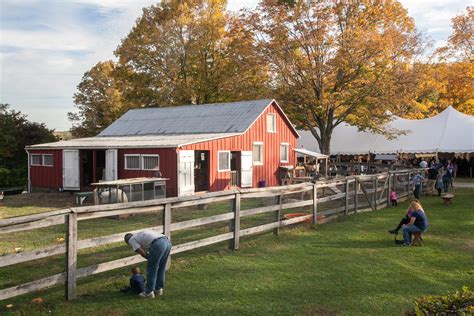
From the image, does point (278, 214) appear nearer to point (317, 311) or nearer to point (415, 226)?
point (415, 226)

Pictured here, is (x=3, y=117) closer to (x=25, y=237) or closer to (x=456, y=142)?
(x=25, y=237)

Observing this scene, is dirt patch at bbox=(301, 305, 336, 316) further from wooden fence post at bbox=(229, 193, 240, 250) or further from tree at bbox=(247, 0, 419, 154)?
tree at bbox=(247, 0, 419, 154)

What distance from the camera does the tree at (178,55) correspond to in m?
35.5

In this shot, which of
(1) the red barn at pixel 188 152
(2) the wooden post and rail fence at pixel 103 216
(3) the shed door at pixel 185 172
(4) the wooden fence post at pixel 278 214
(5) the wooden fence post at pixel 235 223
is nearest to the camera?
(2) the wooden post and rail fence at pixel 103 216

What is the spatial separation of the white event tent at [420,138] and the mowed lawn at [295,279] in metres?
19.6

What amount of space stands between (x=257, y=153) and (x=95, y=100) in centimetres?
2672

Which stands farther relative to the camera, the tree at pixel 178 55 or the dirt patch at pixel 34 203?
the tree at pixel 178 55

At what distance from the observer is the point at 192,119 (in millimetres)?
28234

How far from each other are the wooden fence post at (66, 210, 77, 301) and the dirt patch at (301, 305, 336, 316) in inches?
129

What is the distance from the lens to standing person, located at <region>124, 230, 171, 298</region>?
6.43m

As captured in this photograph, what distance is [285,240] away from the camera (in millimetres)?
10359

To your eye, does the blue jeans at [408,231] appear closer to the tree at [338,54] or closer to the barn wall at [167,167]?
the barn wall at [167,167]

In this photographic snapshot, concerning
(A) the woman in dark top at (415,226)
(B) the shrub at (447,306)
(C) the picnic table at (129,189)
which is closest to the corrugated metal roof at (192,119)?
(C) the picnic table at (129,189)

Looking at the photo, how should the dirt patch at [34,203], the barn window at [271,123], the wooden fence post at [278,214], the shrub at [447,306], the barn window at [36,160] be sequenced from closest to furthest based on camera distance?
1. the shrub at [447,306]
2. the wooden fence post at [278,214]
3. the dirt patch at [34,203]
4. the barn window at [36,160]
5. the barn window at [271,123]
